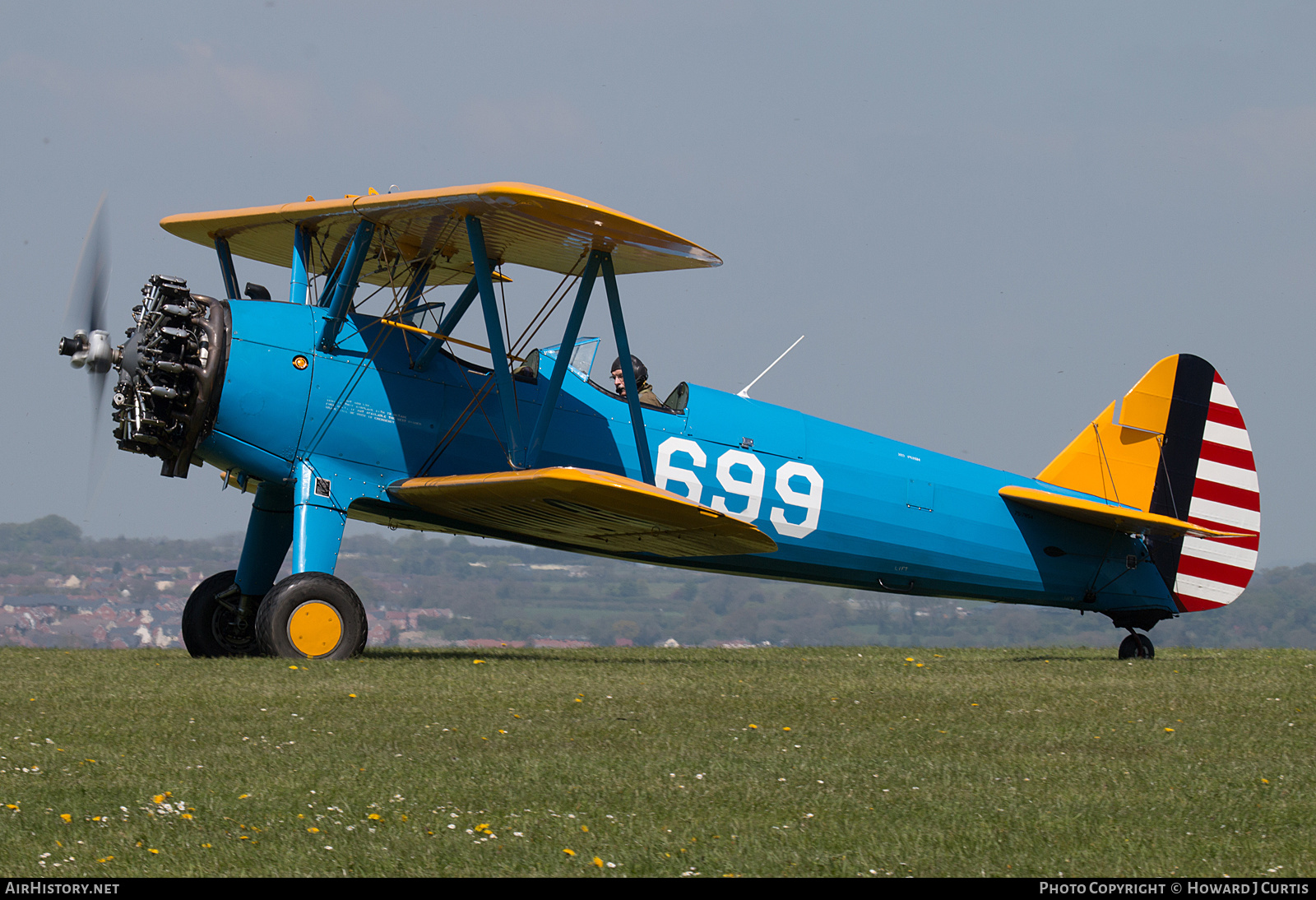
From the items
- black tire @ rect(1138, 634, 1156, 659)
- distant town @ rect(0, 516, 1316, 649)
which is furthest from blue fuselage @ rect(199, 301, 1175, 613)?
distant town @ rect(0, 516, 1316, 649)

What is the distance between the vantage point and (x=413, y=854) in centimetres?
464

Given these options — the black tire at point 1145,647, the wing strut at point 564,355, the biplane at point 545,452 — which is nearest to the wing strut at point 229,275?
the biplane at point 545,452

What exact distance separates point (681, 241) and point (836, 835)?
653cm

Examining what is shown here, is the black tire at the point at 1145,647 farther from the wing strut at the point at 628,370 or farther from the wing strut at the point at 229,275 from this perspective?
the wing strut at the point at 229,275

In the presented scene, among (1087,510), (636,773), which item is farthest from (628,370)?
(636,773)

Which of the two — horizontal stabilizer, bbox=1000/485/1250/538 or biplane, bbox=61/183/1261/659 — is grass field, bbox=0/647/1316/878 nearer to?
biplane, bbox=61/183/1261/659

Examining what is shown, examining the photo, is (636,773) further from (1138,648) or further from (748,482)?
(1138,648)

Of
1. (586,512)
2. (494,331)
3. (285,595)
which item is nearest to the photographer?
(285,595)

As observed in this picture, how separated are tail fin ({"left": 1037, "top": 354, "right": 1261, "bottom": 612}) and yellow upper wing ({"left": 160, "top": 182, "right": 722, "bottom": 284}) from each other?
17.4ft

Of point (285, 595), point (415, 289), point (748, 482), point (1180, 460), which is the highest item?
point (415, 289)

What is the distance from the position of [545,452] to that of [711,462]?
1.59m

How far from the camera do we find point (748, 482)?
12.1 meters

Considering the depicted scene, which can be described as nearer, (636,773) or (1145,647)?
(636,773)

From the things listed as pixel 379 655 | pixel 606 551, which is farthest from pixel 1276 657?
pixel 379 655
